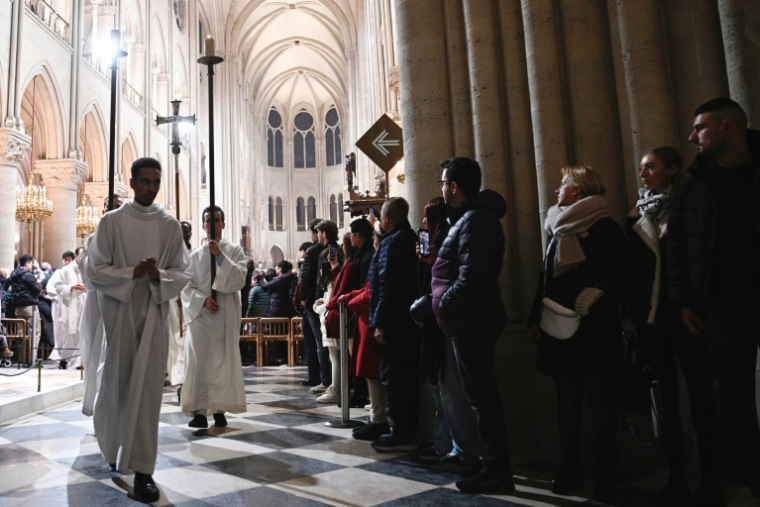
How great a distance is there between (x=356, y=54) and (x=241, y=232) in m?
9.20

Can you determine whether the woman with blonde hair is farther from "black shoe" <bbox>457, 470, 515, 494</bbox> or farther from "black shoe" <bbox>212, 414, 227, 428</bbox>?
"black shoe" <bbox>212, 414, 227, 428</bbox>

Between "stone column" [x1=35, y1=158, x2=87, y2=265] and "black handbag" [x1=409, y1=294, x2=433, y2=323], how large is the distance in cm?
1153

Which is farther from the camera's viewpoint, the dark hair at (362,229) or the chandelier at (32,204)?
the chandelier at (32,204)

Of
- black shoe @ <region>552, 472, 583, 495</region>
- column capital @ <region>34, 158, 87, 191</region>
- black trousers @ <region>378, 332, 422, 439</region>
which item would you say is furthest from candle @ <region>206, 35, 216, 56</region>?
column capital @ <region>34, 158, 87, 191</region>

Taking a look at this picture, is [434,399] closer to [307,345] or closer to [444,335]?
[444,335]

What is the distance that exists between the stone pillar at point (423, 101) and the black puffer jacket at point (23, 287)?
23.1 feet

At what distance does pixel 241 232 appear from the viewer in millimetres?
27109

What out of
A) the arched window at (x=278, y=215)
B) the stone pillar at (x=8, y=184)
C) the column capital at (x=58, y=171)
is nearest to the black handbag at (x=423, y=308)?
the stone pillar at (x=8, y=184)

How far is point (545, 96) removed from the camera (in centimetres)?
336

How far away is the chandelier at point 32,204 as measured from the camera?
463 inches

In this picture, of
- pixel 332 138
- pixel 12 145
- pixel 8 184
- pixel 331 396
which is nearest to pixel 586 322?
pixel 331 396

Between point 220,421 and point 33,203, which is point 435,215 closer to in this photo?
point 220,421

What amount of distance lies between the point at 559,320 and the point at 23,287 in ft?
27.5

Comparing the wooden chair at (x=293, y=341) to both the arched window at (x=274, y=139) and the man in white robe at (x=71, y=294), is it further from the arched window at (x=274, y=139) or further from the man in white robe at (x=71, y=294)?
the arched window at (x=274, y=139)
